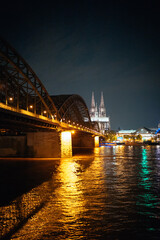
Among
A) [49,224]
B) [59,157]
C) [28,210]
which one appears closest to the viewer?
[49,224]

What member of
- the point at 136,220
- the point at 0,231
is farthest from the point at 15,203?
the point at 136,220

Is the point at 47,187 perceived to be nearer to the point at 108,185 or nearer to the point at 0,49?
the point at 108,185

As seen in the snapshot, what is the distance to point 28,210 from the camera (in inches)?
370

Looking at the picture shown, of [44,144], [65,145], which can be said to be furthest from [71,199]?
[65,145]

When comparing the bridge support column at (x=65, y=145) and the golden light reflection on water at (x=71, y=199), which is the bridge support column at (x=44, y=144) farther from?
the golden light reflection on water at (x=71, y=199)

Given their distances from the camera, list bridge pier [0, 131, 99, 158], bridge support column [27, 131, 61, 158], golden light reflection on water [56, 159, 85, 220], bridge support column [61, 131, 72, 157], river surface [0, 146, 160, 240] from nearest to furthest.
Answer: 1. river surface [0, 146, 160, 240]
2. golden light reflection on water [56, 159, 85, 220]
3. bridge support column [27, 131, 61, 158]
4. bridge pier [0, 131, 99, 158]
5. bridge support column [61, 131, 72, 157]

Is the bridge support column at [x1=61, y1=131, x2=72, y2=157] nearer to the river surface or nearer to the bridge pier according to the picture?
the bridge pier

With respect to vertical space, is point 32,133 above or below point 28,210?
above

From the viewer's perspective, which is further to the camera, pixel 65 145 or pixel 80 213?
pixel 65 145

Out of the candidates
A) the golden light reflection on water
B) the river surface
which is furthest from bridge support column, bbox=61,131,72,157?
the river surface

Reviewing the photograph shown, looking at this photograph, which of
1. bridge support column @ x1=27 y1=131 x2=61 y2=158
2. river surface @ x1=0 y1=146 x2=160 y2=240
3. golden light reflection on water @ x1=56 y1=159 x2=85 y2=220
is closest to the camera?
river surface @ x1=0 y1=146 x2=160 y2=240

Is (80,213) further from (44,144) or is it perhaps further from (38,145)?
(38,145)

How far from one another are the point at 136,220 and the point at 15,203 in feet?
20.9

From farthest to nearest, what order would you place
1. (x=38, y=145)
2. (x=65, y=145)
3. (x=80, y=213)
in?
(x=65, y=145) < (x=38, y=145) < (x=80, y=213)
